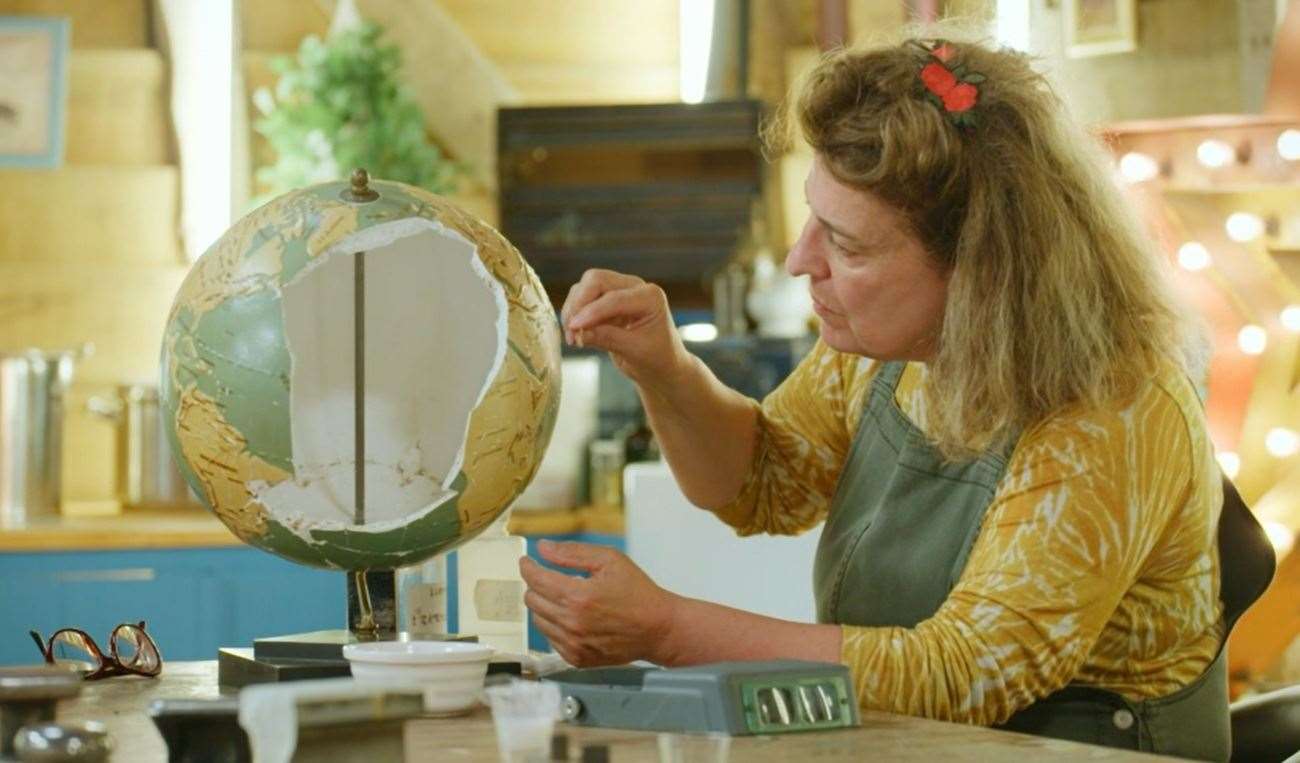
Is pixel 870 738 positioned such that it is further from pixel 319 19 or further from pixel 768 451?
pixel 319 19

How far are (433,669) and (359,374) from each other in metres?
0.30

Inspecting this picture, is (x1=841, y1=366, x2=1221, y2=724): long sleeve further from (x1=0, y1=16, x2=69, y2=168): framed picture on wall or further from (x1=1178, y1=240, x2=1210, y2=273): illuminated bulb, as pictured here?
(x1=0, y1=16, x2=69, y2=168): framed picture on wall

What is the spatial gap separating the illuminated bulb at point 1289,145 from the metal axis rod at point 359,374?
8.52ft

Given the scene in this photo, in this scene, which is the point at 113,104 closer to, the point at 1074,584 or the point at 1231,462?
the point at 1231,462

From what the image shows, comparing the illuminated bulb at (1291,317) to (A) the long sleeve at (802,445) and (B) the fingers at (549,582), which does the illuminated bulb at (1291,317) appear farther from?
(B) the fingers at (549,582)

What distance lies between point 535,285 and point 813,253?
0.29m

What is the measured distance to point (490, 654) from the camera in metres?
1.68

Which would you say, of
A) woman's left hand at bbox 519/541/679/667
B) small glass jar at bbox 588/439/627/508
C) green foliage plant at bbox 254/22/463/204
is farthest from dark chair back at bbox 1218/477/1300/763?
green foliage plant at bbox 254/22/463/204

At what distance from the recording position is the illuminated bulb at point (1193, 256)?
392cm

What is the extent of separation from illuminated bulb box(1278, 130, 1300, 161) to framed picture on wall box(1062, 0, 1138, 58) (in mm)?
677

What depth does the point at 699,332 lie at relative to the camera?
5.08 meters

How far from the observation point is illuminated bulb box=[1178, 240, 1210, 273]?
3919 mm

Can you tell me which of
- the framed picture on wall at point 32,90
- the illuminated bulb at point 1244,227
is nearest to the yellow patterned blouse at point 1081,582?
the illuminated bulb at point 1244,227

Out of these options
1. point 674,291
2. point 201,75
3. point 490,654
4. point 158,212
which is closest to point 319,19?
point 201,75
